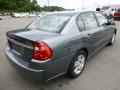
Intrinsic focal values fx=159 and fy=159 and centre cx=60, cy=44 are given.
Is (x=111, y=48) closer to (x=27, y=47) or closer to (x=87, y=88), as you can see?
(x=87, y=88)

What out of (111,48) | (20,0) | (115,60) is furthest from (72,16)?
(20,0)

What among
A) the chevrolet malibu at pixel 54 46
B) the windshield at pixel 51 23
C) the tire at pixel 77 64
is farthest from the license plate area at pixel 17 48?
the tire at pixel 77 64

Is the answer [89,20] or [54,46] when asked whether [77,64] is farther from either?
[89,20]

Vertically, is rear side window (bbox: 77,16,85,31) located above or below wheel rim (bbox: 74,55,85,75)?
above

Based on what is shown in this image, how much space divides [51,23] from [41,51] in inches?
45.9

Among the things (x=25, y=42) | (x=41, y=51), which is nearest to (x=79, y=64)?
(x=41, y=51)

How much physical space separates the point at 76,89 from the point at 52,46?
3.55 feet

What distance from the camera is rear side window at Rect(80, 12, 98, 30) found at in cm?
396

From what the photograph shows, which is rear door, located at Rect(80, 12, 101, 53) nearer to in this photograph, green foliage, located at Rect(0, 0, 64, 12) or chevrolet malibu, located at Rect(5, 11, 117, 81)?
chevrolet malibu, located at Rect(5, 11, 117, 81)

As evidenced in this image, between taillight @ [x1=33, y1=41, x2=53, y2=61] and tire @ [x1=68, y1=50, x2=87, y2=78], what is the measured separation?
2.55 ft

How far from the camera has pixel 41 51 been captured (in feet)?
9.22

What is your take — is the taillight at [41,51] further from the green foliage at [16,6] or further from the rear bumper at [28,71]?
the green foliage at [16,6]

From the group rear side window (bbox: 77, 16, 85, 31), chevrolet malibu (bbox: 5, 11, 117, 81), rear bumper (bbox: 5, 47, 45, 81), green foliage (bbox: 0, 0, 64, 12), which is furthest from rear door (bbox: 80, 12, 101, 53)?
green foliage (bbox: 0, 0, 64, 12)

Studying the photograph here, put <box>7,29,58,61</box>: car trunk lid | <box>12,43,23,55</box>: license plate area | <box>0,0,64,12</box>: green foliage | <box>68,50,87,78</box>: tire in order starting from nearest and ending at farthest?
1. <box>7,29,58,61</box>: car trunk lid
2. <box>12,43,23,55</box>: license plate area
3. <box>68,50,87,78</box>: tire
4. <box>0,0,64,12</box>: green foliage
